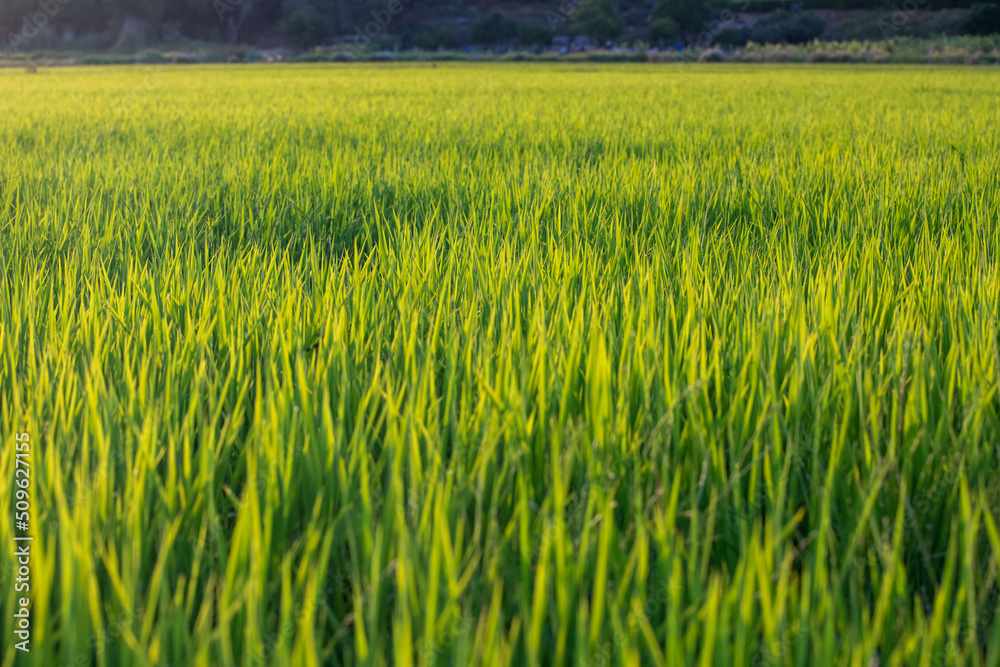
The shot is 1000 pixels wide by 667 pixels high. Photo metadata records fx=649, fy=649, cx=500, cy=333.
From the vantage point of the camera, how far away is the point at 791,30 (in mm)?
39219

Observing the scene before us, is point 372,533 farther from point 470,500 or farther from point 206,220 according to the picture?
point 206,220

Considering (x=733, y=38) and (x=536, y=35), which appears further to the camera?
(x=536, y=35)

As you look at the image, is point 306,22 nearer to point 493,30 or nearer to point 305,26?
point 305,26

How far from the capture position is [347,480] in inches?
24.8

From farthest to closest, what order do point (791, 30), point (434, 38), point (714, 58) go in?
1. point (434, 38)
2. point (791, 30)
3. point (714, 58)

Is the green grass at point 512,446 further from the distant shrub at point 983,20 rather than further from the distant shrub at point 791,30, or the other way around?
the distant shrub at point 983,20

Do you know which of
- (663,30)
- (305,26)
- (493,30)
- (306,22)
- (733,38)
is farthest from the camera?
(493,30)

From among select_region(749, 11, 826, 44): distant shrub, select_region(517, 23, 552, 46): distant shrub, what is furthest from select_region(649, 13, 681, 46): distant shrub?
select_region(517, 23, 552, 46): distant shrub

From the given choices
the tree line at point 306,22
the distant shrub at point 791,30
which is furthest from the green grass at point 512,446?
the distant shrub at point 791,30

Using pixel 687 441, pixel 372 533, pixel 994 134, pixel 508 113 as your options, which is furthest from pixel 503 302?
pixel 508 113

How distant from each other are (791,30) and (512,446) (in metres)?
46.2

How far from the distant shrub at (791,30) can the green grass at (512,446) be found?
4415 cm

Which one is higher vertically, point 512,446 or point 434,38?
point 434,38

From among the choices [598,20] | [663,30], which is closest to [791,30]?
[663,30]
